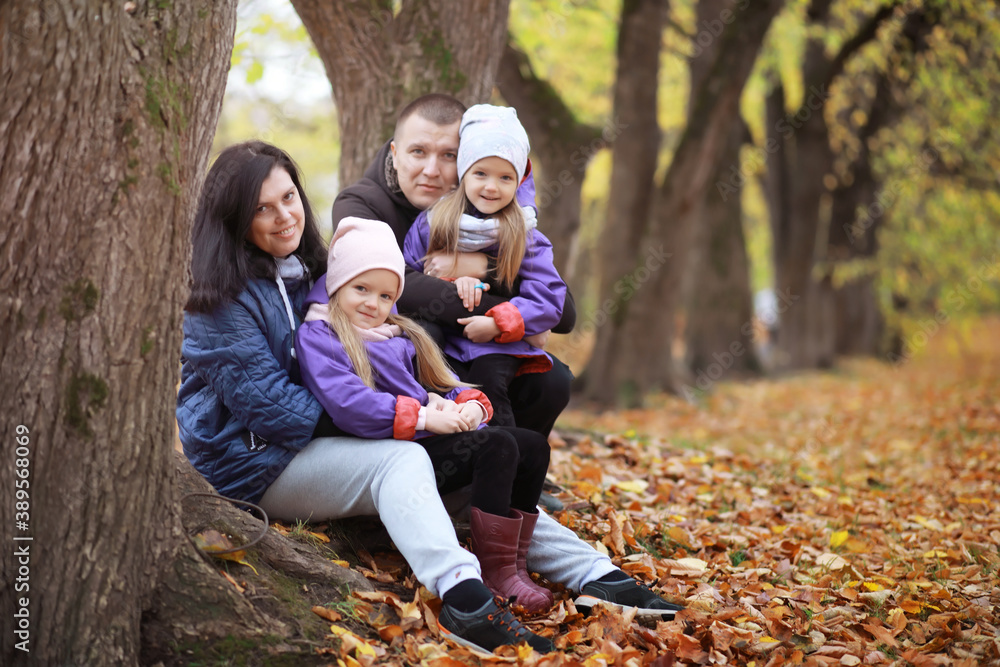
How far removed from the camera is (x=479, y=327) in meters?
3.60

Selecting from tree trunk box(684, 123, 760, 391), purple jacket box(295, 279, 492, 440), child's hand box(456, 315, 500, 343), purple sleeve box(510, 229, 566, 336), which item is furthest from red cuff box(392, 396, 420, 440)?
tree trunk box(684, 123, 760, 391)

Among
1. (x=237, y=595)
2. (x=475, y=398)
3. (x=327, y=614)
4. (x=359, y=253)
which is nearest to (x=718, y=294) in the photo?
(x=475, y=398)

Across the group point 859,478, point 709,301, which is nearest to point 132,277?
point 859,478

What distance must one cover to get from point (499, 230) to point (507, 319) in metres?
0.40

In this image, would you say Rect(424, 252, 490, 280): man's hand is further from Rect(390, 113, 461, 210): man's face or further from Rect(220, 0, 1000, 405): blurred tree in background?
Rect(220, 0, 1000, 405): blurred tree in background

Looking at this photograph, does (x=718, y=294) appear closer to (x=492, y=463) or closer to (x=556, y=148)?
(x=556, y=148)

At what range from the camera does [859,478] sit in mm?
6336

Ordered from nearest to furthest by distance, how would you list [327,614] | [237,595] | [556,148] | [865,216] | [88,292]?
[88,292] < [237,595] < [327,614] < [556,148] < [865,216]

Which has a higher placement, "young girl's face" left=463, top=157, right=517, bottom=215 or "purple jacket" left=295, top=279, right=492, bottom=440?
"young girl's face" left=463, top=157, right=517, bottom=215

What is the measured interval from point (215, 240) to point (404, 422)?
974mm

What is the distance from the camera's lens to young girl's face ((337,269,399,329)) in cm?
321

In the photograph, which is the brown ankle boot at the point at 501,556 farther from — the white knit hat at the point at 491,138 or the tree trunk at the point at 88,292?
the white knit hat at the point at 491,138

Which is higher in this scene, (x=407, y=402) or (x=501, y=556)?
(x=407, y=402)

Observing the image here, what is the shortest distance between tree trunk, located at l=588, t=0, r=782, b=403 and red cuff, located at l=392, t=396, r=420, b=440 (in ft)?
24.0
